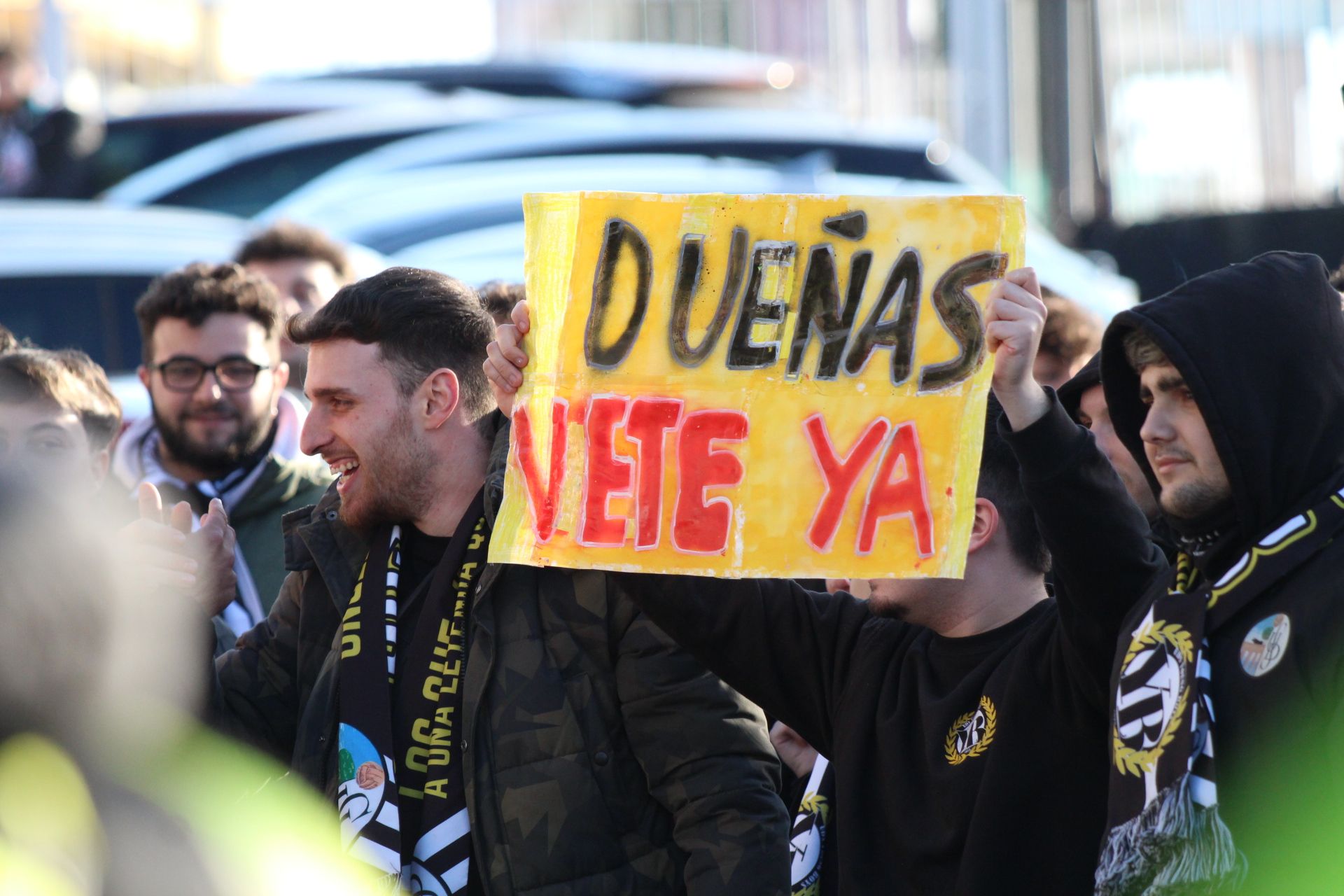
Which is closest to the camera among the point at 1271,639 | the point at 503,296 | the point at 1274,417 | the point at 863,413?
the point at 1271,639

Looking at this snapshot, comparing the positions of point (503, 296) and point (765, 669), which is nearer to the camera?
point (765, 669)

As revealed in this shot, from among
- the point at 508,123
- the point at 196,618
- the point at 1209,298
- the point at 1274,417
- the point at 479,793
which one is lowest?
the point at 479,793

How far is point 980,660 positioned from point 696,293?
2.51 feet

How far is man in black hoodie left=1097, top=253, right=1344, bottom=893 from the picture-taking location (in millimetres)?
2285

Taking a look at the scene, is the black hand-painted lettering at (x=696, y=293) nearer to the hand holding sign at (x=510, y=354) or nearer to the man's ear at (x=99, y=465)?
the hand holding sign at (x=510, y=354)

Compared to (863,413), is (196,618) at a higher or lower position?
lower

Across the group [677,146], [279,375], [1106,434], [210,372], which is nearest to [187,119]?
[677,146]

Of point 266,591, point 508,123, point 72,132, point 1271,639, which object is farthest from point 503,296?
point 72,132

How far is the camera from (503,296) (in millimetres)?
4191

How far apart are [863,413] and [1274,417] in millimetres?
597

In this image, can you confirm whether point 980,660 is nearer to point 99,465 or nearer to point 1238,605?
point 1238,605

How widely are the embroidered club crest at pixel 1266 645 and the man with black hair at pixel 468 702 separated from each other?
94 cm

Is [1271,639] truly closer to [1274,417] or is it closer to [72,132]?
[1274,417]

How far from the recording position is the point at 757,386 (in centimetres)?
275
